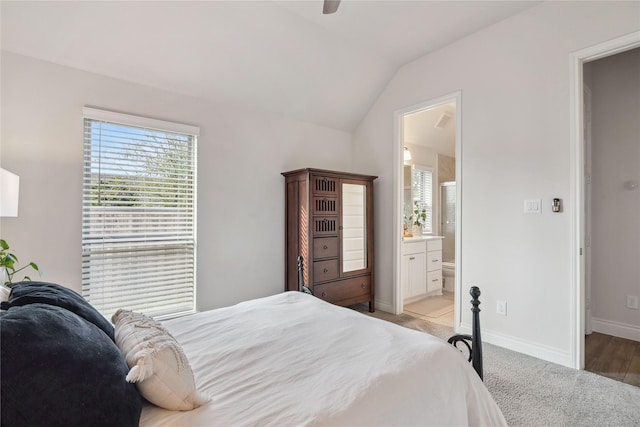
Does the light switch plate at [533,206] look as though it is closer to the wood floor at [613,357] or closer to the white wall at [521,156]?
the white wall at [521,156]

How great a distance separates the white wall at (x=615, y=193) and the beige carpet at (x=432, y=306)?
1.48 m

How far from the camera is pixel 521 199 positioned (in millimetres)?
2775

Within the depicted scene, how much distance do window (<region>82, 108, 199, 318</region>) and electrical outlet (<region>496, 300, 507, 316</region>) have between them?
9.44ft

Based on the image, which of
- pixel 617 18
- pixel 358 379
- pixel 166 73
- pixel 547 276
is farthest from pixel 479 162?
pixel 166 73

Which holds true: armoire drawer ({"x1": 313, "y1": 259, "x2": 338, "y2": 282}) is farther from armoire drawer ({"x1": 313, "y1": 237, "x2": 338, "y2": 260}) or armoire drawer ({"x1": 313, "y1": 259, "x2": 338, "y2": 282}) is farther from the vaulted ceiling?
the vaulted ceiling

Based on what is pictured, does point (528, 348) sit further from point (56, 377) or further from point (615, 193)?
point (56, 377)

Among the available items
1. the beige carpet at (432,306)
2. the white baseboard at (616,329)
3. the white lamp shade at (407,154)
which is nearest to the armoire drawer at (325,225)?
the beige carpet at (432,306)

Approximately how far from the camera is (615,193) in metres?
3.12

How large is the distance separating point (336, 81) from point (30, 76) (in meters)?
2.71

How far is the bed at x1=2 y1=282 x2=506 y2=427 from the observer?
0.94 meters

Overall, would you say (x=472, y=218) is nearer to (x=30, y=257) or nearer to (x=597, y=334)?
(x=597, y=334)

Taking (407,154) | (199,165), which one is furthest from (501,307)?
(199,165)

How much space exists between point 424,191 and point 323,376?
4769 mm

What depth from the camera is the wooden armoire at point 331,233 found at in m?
3.37
